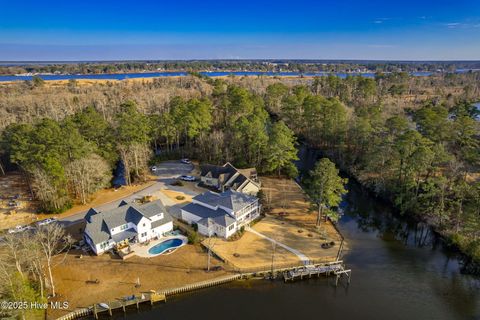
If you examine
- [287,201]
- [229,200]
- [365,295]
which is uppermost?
[229,200]

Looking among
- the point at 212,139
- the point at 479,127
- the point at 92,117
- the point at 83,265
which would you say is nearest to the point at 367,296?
the point at 83,265

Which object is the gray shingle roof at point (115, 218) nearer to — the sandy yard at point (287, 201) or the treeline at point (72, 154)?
the treeline at point (72, 154)

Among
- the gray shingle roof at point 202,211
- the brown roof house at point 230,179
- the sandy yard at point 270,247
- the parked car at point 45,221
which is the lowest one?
the sandy yard at point 270,247

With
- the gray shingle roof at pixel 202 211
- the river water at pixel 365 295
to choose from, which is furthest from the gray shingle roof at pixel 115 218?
the river water at pixel 365 295

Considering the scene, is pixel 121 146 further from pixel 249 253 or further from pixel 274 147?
pixel 249 253

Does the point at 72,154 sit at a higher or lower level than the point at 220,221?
higher

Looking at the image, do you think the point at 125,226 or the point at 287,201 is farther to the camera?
the point at 287,201

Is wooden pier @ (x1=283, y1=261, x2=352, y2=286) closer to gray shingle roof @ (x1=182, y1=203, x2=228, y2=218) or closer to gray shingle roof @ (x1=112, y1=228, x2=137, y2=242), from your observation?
gray shingle roof @ (x1=182, y1=203, x2=228, y2=218)

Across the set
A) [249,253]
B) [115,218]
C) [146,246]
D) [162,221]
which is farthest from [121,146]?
[249,253]
